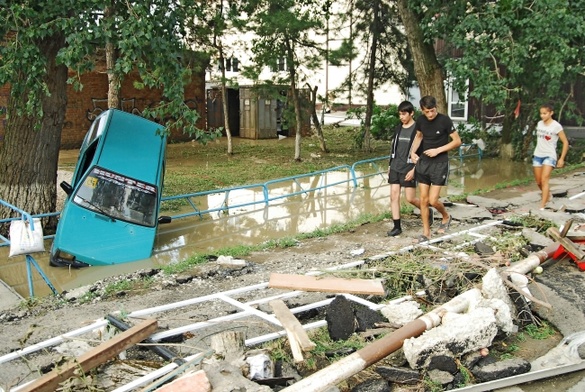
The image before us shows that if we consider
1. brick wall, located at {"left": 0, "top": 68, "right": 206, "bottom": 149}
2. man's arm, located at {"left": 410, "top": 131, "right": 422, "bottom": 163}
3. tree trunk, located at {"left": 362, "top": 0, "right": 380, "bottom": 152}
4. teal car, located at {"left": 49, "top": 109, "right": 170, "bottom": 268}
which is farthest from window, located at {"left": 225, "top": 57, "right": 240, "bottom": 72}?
man's arm, located at {"left": 410, "top": 131, "right": 422, "bottom": 163}

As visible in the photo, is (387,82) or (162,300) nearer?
(162,300)

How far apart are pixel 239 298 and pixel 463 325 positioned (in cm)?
242

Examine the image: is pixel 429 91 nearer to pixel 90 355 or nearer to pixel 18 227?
pixel 18 227

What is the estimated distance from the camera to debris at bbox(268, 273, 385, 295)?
551 cm

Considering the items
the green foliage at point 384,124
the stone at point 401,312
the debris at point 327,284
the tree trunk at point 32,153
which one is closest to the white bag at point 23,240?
the debris at point 327,284

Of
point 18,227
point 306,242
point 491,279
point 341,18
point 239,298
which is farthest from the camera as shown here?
point 341,18

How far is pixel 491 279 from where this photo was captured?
5219mm

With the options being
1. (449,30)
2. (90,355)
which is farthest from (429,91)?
(90,355)

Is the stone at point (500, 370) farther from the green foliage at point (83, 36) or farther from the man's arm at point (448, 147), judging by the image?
the green foliage at point (83, 36)

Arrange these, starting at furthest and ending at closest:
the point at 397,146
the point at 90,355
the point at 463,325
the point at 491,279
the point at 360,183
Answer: the point at 360,183
the point at 397,146
the point at 491,279
the point at 463,325
the point at 90,355

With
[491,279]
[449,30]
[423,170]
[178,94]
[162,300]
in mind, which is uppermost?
[449,30]

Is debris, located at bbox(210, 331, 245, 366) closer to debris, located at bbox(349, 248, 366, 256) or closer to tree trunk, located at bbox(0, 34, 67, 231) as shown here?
debris, located at bbox(349, 248, 366, 256)

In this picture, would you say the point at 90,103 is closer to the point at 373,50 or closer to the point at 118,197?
the point at 373,50

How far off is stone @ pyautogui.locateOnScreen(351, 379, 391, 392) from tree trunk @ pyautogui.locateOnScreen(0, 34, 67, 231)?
28.4ft
